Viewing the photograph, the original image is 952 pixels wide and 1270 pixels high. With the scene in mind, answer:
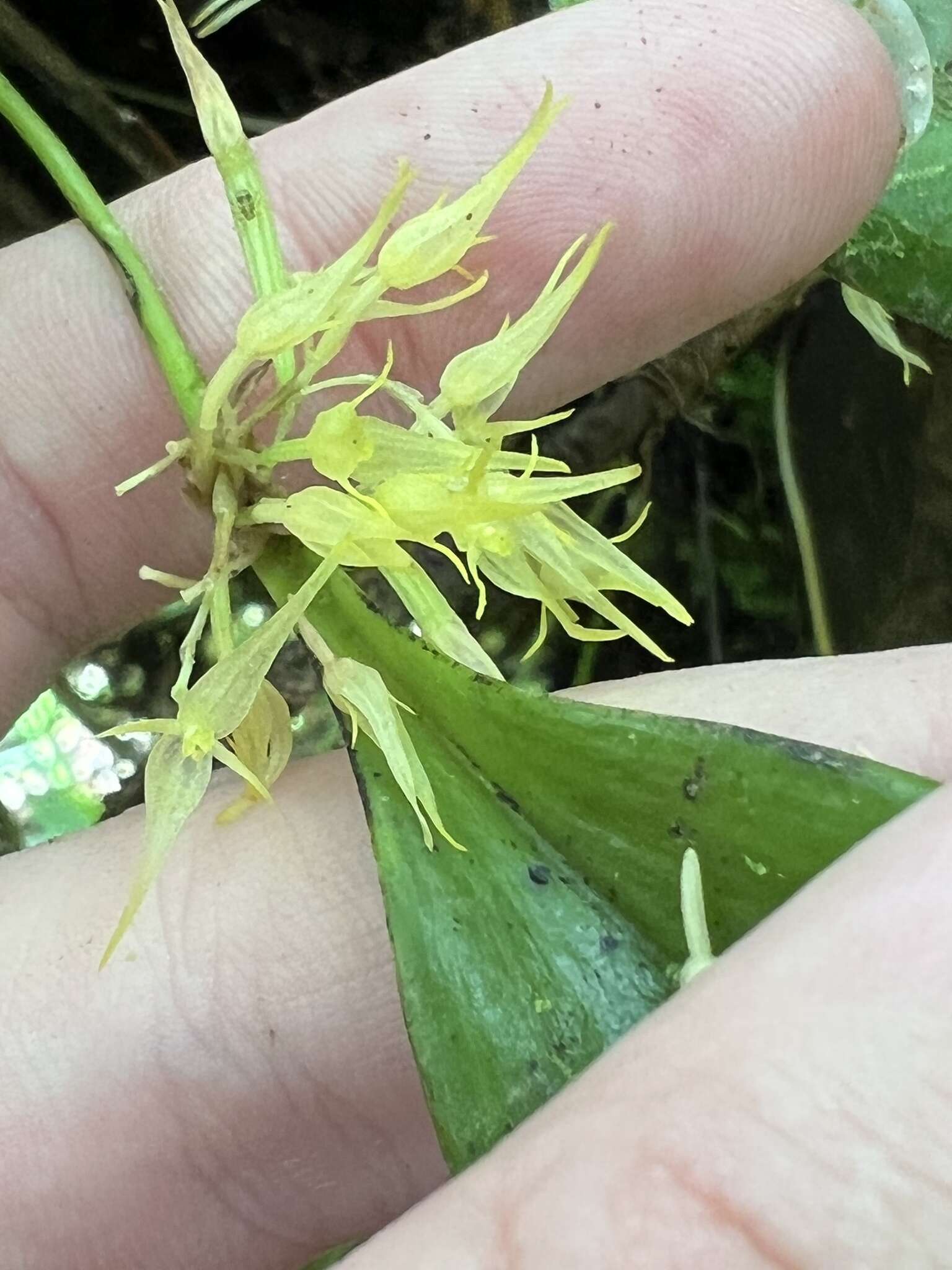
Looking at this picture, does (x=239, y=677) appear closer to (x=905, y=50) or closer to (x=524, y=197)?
(x=524, y=197)

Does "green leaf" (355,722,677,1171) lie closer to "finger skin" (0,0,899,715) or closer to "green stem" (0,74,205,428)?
A: "green stem" (0,74,205,428)

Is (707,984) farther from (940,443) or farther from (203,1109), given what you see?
(940,443)

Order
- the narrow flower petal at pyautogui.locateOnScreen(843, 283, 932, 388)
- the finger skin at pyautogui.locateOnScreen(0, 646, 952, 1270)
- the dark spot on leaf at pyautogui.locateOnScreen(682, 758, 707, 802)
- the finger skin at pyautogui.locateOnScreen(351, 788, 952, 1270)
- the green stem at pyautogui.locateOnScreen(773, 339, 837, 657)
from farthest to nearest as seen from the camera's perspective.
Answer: the green stem at pyautogui.locateOnScreen(773, 339, 837, 657), the narrow flower petal at pyautogui.locateOnScreen(843, 283, 932, 388), the finger skin at pyautogui.locateOnScreen(0, 646, 952, 1270), the dark spot on leaf at pyautogui.locateOnScreen(682, 758, 707, 802), the finger skin at pyautogui.locateOnScreen(351, 788, 952, 1270)

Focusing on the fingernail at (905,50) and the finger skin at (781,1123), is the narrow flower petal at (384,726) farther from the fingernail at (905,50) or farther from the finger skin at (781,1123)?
the fingernail at (905,50)

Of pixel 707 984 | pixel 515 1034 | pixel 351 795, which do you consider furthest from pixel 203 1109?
pixel 707 984

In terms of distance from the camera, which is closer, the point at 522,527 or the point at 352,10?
the point at 522,527

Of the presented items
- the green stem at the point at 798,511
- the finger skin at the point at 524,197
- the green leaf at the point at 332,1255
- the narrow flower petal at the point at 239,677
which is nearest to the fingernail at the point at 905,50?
the finger skin at the point at 524,197

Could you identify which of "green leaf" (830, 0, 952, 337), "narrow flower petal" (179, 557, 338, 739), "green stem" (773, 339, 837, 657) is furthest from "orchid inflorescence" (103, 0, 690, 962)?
"green stem" (773, 339, 837, 657)
